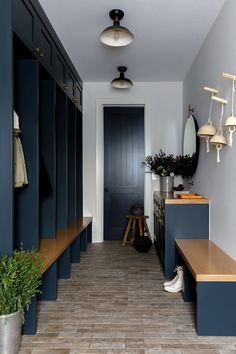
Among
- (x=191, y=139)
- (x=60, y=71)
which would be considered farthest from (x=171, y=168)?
(x=60, y=71)

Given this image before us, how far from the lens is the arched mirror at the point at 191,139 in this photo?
388cm

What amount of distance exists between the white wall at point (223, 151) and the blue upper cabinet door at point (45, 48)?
1586mm

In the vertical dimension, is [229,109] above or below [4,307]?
above

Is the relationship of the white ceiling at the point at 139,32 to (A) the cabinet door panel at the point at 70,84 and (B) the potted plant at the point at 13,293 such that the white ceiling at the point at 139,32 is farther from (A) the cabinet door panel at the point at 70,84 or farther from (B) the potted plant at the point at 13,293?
(B) the potted plant at the point at 13,293

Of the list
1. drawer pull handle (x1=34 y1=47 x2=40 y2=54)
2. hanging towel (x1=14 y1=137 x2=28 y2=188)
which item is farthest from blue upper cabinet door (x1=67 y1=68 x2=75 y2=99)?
hanging towel (x1=14 y1=137 x2=28 y2=188)

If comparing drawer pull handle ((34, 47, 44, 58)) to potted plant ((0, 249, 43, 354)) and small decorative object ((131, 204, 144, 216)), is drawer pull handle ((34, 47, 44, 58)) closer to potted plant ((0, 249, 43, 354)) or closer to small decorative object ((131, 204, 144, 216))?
potted plant ((0, 249, 43, 354))

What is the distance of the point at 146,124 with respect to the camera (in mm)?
5062

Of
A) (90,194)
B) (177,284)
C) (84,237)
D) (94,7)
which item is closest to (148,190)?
(90,194)

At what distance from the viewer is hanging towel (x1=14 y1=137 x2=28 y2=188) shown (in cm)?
231

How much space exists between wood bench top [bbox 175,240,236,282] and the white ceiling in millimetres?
2173

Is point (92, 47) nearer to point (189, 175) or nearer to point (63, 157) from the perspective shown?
point (63, 157)

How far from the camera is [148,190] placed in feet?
16.5

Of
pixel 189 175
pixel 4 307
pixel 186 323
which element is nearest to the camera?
pixel 4 307

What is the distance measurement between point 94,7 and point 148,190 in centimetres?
293
